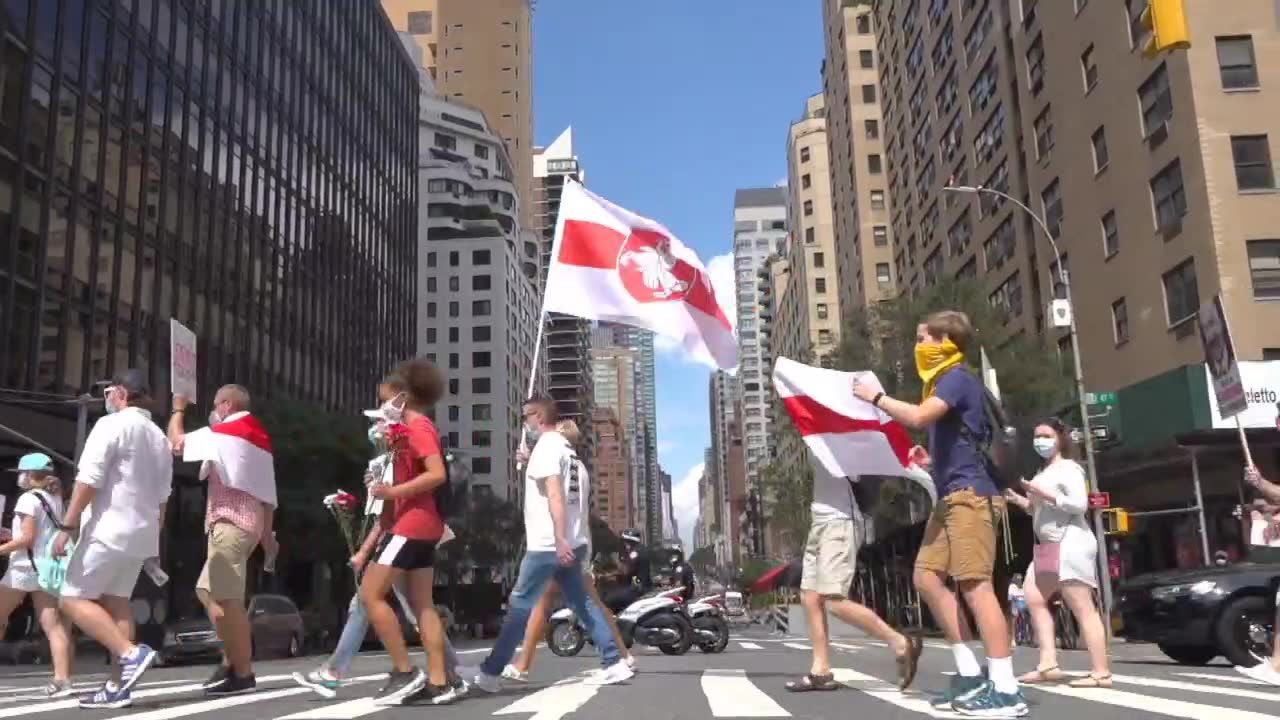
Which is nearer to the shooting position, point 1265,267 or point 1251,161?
point 1265,267

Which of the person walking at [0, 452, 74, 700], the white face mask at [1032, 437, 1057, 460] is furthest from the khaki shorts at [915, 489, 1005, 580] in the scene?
the person walking at [0, 452, 74, 700]

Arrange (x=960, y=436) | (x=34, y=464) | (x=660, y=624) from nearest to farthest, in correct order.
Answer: (x=960, y=436) < (x=34, y=464) < (x=660, y=624)

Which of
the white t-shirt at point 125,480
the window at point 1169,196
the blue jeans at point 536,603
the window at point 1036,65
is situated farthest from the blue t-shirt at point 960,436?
the window at point 1036,65

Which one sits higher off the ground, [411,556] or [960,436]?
[960,436]

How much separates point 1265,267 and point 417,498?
24.9m

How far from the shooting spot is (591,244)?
391 inches

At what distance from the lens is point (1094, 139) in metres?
32.6

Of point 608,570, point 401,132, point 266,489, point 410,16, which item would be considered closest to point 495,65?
point 410,16

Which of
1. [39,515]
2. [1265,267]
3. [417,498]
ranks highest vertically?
[1265,267]

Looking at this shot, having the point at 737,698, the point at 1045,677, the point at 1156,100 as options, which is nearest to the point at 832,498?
the point at 737,698

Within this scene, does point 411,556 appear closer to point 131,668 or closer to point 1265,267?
point 131,668

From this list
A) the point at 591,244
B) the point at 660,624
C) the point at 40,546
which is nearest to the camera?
the point at 40,546

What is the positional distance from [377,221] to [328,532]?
3048cm

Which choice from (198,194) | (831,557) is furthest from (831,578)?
(198,194)
